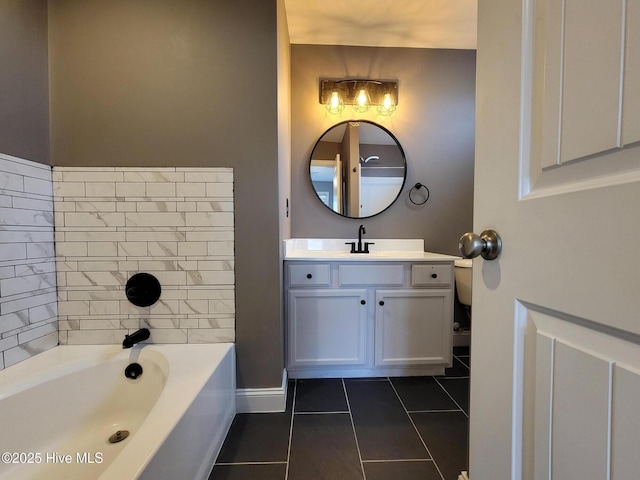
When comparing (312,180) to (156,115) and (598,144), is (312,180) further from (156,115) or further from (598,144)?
(598,144)

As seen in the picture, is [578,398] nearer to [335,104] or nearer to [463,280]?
[463,280]

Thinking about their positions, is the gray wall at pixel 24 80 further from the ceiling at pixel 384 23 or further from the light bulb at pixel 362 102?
the light bulb at pixel 362 102

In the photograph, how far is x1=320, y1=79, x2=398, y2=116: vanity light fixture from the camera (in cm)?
216

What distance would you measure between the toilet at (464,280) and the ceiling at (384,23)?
1699 millimetres

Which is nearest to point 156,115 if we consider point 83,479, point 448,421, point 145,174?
point 145,174

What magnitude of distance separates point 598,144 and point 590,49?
0.13 meters

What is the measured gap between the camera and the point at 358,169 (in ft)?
7.32

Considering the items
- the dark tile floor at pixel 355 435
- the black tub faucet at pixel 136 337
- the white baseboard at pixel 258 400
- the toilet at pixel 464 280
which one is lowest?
the dark tile floor at pixel 355 435

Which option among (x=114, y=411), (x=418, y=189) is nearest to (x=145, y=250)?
(x=114, y=411)

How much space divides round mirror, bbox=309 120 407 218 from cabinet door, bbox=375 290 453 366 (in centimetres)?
77

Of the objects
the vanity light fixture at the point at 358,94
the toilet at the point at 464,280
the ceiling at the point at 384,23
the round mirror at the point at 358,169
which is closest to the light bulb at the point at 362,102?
the vanity light fixture at the point at 358,94

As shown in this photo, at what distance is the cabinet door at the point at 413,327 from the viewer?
5.83 ft

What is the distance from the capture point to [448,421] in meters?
1.43

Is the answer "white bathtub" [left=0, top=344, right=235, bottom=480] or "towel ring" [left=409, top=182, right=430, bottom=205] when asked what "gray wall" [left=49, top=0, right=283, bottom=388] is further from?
"towel ring" [left=409, top=182, right=430, bottom=205]
